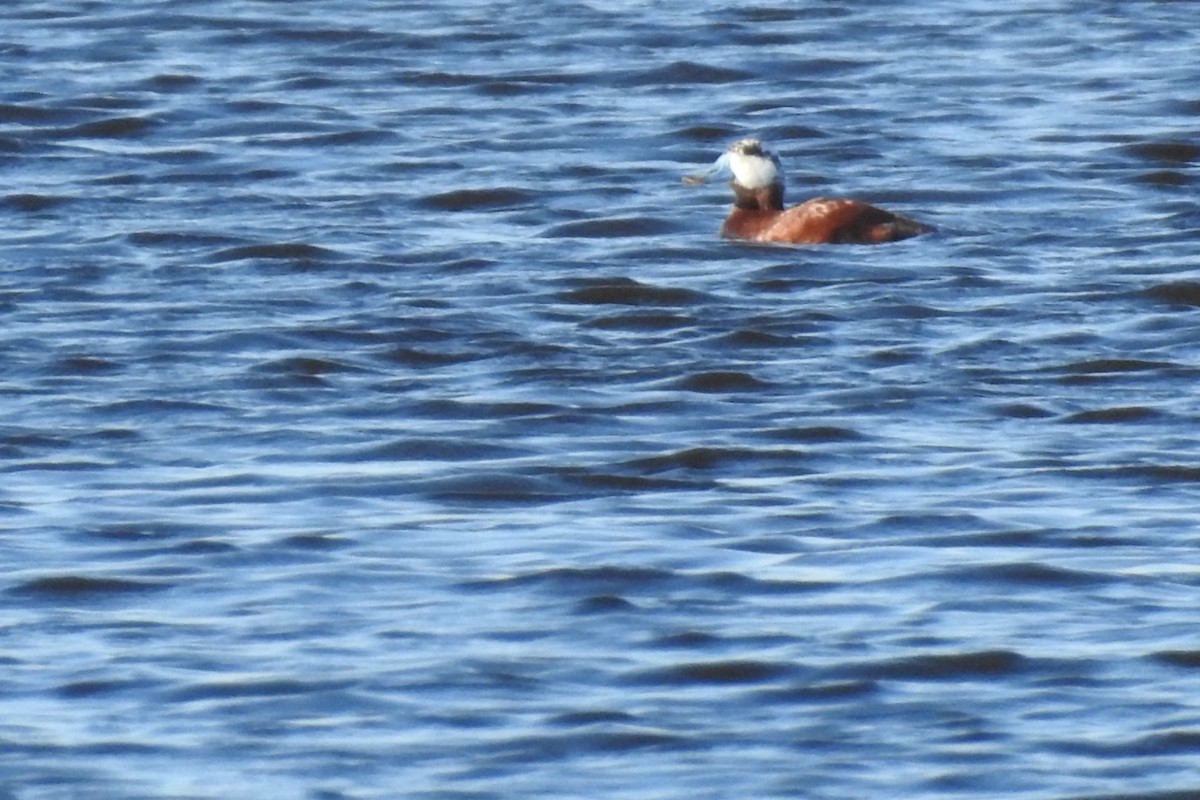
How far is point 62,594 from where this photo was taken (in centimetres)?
1041

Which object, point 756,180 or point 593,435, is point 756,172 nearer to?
point 756,180

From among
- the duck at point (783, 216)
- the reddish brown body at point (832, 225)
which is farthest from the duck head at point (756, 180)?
the reddish brown body at point (832, 225)

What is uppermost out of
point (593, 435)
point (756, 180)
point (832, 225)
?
point (593, 435)

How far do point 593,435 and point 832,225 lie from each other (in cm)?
458

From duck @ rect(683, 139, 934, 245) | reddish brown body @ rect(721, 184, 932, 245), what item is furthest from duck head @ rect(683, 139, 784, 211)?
reddish brown body @ rect(721, 184, 932, 245)

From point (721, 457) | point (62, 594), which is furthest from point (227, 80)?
point (62, 594)

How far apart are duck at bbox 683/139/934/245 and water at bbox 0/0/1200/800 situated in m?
0.14

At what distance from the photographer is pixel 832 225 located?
16969mm

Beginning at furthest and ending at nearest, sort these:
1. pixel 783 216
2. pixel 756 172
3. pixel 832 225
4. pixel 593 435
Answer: pixel 756 172 → pixel 783 216 → pixel 832 225 → pixel 593 435

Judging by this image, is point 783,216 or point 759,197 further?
point 759,197

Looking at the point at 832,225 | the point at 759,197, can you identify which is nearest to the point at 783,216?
the point at 832,225

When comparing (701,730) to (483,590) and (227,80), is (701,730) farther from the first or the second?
(227,80)

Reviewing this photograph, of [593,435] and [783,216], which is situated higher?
[593,435]

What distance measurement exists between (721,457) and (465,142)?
8.73 metres
